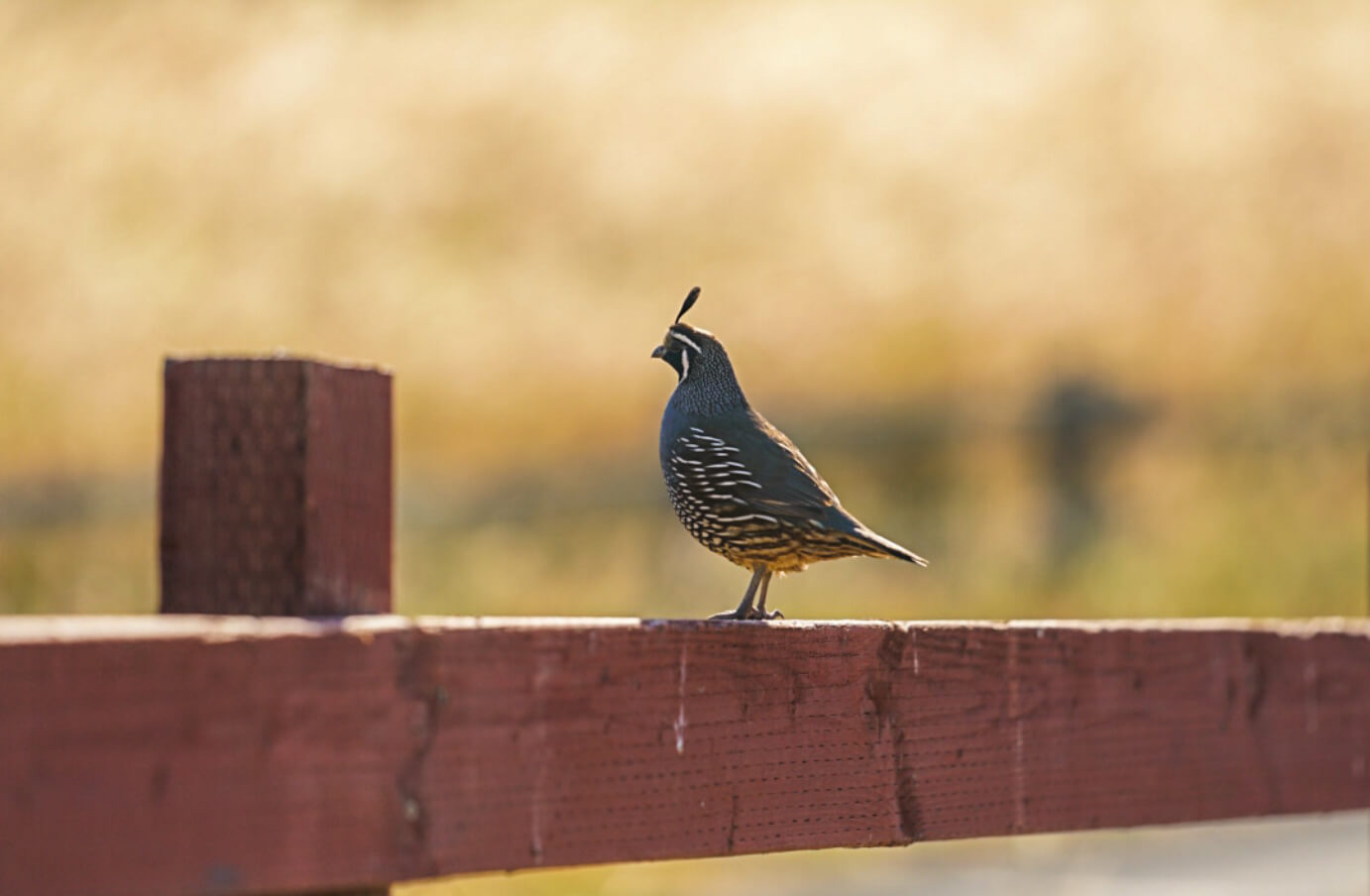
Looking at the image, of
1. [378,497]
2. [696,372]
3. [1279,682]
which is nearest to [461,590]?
[696,372]

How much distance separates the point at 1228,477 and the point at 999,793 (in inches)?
620

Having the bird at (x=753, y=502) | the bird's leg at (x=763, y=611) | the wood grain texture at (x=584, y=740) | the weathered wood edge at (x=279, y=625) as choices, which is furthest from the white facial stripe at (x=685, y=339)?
the weathered wood edge at (x=279, y=625)

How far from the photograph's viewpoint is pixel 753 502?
3.65 meters

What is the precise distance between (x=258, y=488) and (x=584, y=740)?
444mm

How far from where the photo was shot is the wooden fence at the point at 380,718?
5.14ft

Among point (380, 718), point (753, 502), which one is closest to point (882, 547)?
point (753, 502)

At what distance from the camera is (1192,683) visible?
2.88 meters

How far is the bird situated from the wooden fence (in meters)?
1.12

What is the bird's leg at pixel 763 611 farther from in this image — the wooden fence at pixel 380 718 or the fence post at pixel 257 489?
the fence post at pixel 257 489

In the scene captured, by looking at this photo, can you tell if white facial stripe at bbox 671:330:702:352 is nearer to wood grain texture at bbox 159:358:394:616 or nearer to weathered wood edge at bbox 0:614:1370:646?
weathered wood edge at bbox 0:614:1370:646

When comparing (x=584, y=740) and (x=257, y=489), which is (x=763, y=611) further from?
(x=257, y=489)

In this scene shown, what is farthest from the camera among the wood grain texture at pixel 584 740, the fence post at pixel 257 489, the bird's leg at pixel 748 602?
the bird's leg at pixel 748 602

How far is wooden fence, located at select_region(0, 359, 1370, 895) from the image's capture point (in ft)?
5.14

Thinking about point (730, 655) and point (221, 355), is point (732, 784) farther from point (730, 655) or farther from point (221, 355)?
point (221, 355)
